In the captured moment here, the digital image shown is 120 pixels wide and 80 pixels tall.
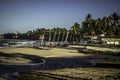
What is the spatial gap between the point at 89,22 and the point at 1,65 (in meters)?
63.9

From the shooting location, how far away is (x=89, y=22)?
8294 centimetres

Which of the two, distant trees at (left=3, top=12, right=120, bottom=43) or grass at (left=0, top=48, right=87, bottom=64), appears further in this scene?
distant trees at (left=3, top=12, right=120, bottom=43)

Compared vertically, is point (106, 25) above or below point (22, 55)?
above

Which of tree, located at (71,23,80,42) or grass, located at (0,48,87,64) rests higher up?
tree, located at (71,23,80,42)

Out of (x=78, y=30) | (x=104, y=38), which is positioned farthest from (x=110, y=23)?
(x=78, y=30)

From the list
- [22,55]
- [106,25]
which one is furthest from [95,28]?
[22,55]

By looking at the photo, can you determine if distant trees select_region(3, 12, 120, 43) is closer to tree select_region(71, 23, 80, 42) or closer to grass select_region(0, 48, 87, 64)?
tree select_region(71, 23, 80, 42)

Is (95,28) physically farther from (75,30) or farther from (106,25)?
(75,30)

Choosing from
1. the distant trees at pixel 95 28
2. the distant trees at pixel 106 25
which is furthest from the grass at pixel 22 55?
the distant trees at pixel 106 25

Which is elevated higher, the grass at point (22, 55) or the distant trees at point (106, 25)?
the distant trees at point (106, 25)

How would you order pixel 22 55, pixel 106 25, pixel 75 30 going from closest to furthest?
pixel 22 55 < pixel 106 25 < pixel 75 30

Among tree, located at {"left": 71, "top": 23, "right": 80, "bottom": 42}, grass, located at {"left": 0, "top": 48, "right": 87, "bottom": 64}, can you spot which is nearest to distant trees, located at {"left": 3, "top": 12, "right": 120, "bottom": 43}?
tree, located at {"left": 71, "top": 23, "right": 80, "bottom": 42}

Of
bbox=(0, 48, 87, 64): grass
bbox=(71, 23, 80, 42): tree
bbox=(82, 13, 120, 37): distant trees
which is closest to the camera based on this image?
bbox=(0, 48, 87, 64): grass

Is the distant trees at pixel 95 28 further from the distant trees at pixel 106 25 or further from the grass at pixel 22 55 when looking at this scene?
the grass at pixel 22 55
